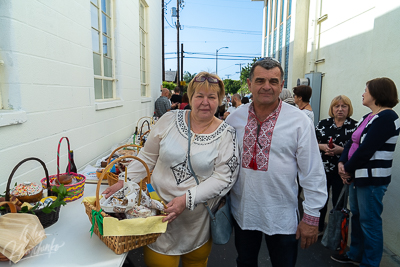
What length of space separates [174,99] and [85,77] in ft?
21.2

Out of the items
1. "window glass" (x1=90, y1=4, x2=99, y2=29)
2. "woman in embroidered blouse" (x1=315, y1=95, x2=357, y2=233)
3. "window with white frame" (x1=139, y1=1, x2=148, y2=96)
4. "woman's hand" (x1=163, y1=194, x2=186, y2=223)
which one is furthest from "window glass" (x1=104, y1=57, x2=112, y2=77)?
"woman in embroidered blouse" (x1=315, y1=95, x2=357, y2=233)

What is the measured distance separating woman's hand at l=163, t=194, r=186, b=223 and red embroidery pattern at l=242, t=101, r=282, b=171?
Answer: 19.6 inches

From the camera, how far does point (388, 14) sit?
308 cm

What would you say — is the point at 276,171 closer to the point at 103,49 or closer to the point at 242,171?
the point at 242,171

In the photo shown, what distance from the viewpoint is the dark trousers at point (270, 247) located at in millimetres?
1856

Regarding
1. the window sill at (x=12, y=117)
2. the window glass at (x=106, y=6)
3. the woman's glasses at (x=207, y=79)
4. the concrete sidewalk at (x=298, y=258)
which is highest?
the window glass at (x=106, y=6)

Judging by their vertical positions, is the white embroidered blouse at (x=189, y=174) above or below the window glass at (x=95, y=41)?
below

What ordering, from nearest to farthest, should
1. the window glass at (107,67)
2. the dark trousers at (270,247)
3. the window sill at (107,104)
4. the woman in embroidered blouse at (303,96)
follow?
A: 1. the dark trousers at (270,247)
2. the window sill at (107,104)
3. the woman in embroidered blouse at (303,96)
4. the window glass at (107,67)

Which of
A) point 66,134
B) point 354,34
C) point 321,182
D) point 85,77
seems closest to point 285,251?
point 321,182

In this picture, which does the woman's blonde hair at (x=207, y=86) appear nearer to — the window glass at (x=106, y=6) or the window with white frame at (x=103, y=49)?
the window with white frame at (x=103, y=49)

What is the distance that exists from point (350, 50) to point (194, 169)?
14.8 ft

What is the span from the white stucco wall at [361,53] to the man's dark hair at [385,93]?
612mm

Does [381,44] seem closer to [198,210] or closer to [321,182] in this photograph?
[321,182]

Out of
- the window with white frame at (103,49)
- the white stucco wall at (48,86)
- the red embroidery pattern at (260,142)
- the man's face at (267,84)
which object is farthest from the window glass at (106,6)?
the red embroidery pattern at (260,142)
